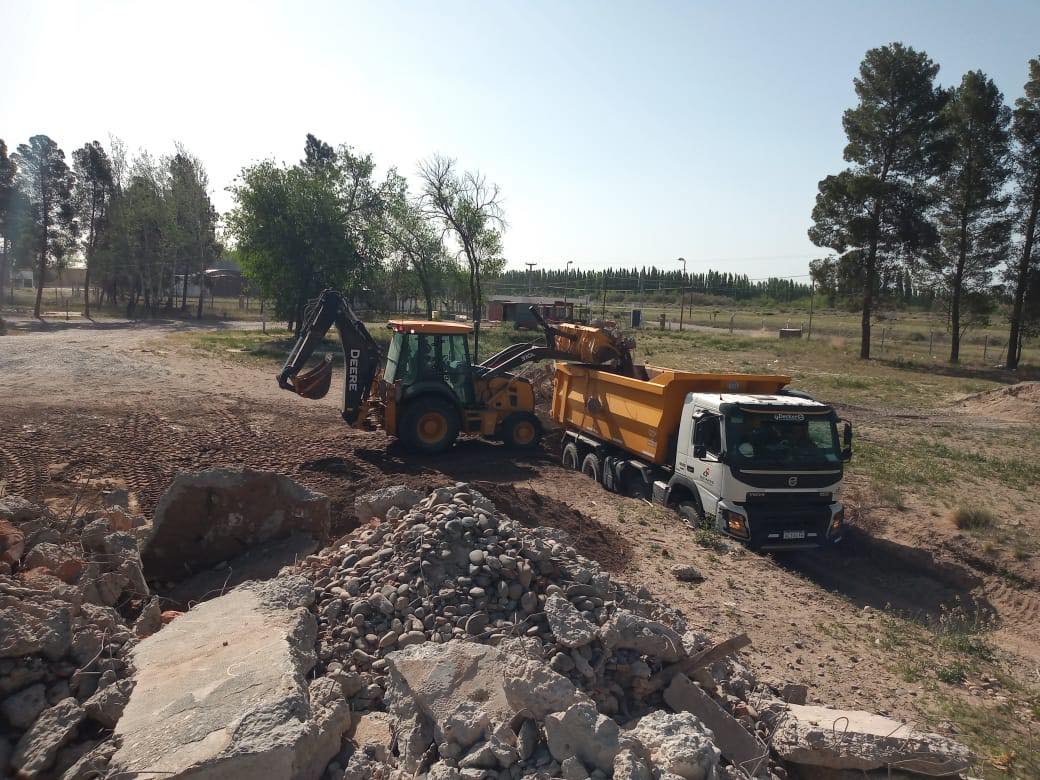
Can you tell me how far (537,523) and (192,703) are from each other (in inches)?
199

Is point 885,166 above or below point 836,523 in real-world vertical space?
above

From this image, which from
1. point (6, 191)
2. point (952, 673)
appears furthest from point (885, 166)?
point (6, 191)

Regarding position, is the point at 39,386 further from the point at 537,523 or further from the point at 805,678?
the point at 805,678

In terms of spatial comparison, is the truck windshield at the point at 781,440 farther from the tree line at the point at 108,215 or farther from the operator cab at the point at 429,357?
the tree line at the point at 108,215

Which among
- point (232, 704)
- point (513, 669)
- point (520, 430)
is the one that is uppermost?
point (513, 669)

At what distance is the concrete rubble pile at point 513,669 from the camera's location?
3680 millimetres

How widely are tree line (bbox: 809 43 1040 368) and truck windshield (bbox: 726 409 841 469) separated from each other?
88.1 ft

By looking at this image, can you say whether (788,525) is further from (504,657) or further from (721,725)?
(504,657)

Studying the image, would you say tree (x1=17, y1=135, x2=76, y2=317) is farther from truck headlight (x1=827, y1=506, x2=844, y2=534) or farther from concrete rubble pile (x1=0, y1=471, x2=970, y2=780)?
truck headlight (x1=827, y1=506, x2=844, y2=534)

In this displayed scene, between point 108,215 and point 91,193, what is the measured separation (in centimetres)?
160

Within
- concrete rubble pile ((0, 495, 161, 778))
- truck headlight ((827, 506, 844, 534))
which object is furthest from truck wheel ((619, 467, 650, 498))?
concrete rubble pile ((0, 495, 161, 778))

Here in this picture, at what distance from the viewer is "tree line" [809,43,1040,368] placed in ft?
102

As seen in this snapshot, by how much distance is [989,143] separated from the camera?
3141 centimetres

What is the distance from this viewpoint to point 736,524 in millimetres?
8961
